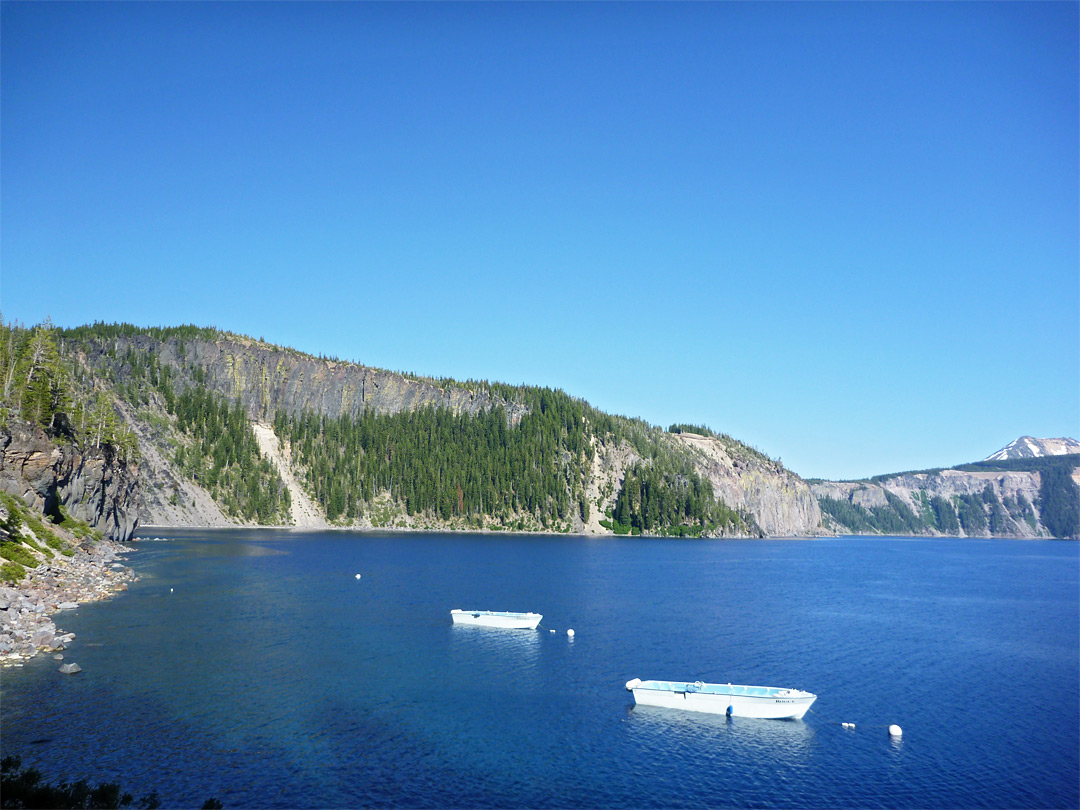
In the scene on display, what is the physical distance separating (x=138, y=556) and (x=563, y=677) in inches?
3579

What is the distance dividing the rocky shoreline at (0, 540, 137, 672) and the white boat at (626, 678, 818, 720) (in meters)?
43.3

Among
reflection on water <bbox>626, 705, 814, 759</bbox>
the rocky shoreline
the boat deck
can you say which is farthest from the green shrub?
the boat deck

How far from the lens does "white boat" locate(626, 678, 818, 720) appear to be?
47.9 m

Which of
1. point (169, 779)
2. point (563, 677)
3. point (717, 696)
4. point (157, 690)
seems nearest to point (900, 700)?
point (717, 696)

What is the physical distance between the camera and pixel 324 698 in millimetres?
47750

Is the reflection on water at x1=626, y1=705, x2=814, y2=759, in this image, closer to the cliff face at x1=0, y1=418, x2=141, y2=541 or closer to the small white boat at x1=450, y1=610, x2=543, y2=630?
the small white boat at x1=450, y1=610, x2=543, y2=630

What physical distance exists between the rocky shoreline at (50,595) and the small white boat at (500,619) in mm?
35401

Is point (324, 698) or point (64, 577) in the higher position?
point (64, 577)

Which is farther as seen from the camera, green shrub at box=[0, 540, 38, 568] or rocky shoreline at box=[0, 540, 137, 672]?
green shrub at box=[0, 540, 38, 568]

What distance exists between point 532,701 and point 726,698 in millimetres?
13494

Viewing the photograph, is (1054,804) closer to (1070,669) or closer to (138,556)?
(1070,669)

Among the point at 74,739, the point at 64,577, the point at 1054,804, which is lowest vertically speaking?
the point at 1054,804

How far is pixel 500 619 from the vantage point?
Answer: 249ft

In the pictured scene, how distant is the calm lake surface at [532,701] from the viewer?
119ft
